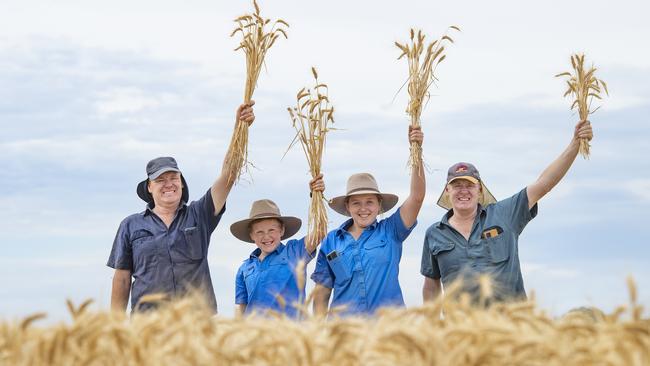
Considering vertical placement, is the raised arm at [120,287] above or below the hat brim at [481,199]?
below

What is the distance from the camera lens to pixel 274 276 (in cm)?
737

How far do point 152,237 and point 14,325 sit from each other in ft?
10.8

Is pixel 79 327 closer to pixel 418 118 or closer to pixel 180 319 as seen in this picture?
pixel 180 319

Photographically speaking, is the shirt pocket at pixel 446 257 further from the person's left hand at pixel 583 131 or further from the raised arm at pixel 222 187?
the raised arm at pixel 222 187

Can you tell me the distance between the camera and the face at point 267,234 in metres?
7.63

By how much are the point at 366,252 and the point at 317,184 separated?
3.31 feet

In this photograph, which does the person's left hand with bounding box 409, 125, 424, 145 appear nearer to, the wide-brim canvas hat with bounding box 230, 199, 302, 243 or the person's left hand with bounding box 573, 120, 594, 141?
the person's left hand with bounding box 573, 120, 594, 141

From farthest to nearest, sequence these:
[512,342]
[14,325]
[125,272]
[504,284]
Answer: [125,272] → [504,284] → [14,325] → [512,342]

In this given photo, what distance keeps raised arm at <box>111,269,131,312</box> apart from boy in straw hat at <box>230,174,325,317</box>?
1014 millimetres

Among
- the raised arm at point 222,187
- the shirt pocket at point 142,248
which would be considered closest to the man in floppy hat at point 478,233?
the raised arm at point 222,187

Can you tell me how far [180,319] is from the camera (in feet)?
11.1

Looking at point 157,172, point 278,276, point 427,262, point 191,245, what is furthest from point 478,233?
point 157,172

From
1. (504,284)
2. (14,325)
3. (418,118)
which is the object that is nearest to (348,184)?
(418,118)

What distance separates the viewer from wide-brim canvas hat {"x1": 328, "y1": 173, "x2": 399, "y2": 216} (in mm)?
7234
